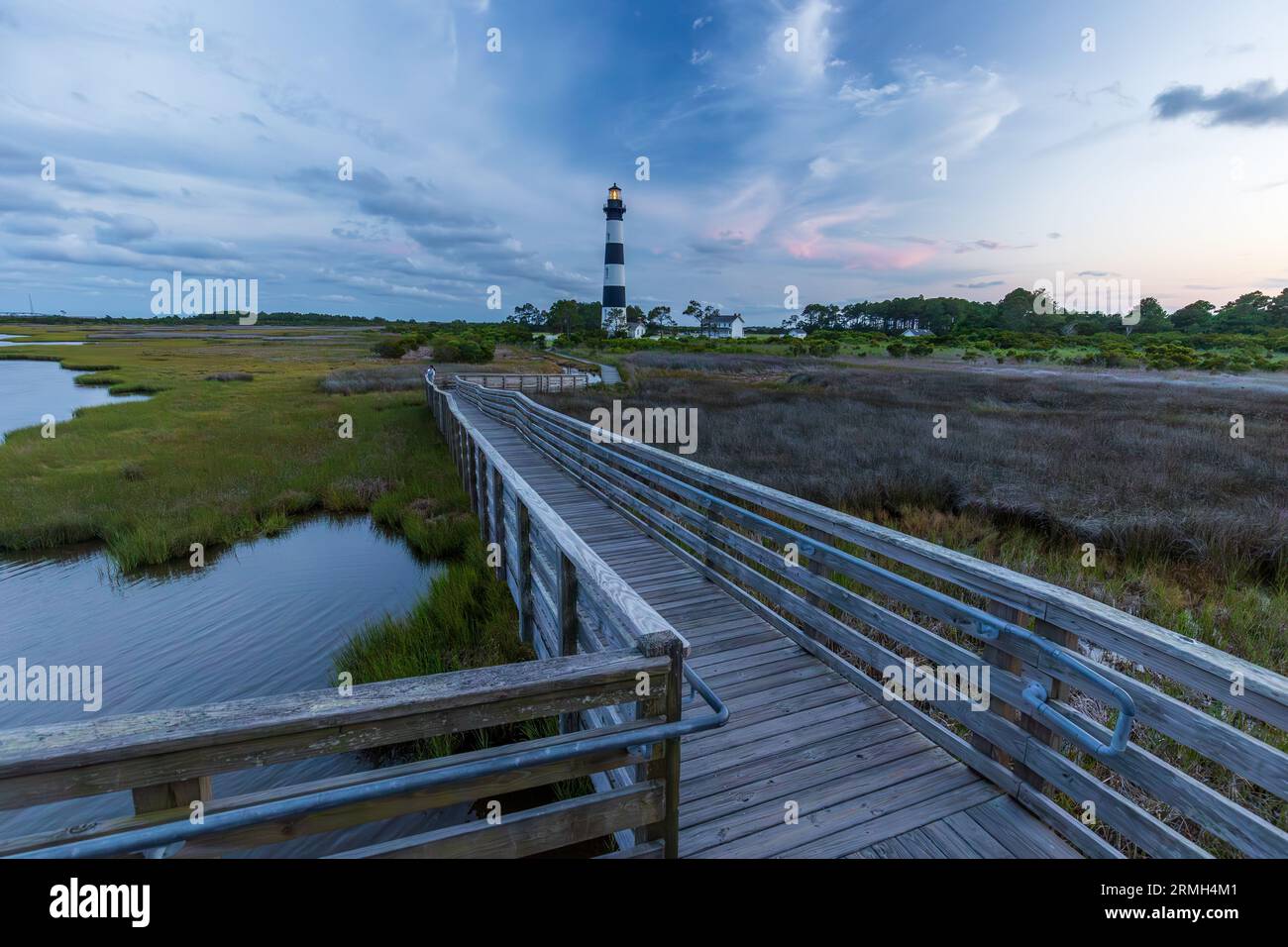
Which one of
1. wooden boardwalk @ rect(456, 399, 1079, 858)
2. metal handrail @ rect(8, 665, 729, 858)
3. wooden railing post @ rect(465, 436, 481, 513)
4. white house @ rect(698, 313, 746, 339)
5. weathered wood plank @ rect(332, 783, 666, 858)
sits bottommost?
wooden boardwalk @ rect(456, 399, 1079, 858)

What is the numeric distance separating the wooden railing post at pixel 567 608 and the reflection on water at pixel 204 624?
215 cm

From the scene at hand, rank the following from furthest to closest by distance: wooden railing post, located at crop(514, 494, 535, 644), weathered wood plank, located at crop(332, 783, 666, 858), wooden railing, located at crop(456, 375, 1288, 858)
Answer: wooden railing post, located at crop(514, 494, 535, 644)
wooden railing, located at crop(456, 375, 1288, 858)
weathered wood plank, located at crop(332, 783, 666, 858)

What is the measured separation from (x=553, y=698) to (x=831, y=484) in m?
8.75

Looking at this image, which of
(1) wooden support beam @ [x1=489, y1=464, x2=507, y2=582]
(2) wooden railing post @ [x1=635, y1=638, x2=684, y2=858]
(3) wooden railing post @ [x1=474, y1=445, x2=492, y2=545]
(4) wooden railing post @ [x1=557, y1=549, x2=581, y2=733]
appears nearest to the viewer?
(2) wooden railing post @ [x1=635, y1=638, x2=684, y2=858]

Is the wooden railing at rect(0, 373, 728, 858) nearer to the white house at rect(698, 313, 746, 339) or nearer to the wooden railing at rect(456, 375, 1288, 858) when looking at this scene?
the wooden railing at rect(456, 375, 1288, 858)

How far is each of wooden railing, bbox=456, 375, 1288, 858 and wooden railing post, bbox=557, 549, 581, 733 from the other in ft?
5.71

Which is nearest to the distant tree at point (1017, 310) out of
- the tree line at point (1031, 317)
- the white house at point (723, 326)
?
the tree line at point (1031, 317)

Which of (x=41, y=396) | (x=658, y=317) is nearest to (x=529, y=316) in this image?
(x=658, y=317)

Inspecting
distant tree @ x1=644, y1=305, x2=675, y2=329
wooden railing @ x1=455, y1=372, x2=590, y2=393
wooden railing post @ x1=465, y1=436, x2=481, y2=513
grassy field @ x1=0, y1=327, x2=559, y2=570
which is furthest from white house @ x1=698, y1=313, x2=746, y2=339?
wooden railing post @ x1=465, y1=436, x2=481, y2=513

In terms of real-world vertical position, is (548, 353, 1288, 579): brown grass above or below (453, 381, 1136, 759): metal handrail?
above

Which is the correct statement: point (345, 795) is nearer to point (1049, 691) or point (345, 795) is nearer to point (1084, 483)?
point (1049, 691)

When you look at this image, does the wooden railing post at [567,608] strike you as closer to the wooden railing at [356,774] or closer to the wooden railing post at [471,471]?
the wooden railing at [356,774]

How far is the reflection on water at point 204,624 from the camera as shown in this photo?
19.5ft

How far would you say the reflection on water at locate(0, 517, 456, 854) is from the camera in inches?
233
